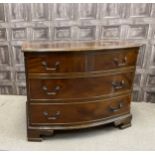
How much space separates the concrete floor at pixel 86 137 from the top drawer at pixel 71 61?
0.63 m

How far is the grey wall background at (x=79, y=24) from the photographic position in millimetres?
2215

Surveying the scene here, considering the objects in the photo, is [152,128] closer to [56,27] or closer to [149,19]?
[149,19]

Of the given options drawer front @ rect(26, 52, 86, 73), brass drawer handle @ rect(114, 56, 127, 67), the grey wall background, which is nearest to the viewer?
drawer front @ rect(26, 52, 86, 73)

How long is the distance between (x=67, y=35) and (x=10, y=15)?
64 centimetres

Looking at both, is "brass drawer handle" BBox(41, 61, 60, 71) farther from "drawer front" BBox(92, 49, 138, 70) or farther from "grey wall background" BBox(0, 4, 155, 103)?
"grey wall background" BBox(0, 4, 155, 103)

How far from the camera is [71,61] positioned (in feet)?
5.47

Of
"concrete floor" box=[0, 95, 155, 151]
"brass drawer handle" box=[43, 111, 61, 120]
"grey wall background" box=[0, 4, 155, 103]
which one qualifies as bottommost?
"concrete floor" box=[0, 95, 155, 151]

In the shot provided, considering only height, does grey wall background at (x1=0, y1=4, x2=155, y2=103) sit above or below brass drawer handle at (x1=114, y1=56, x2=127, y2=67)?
above

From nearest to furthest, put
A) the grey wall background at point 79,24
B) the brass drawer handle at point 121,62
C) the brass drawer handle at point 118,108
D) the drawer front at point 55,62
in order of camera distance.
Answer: the drawer front at point 55,62 < the brass drawer handle at point 121,62 < the brass drawer handle at point 118,108 < the grey wall background at point 79,24

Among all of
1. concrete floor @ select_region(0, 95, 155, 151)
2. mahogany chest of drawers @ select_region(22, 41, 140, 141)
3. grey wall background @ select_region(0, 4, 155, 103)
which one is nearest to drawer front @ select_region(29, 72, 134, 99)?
mahogany chest of drawers @ select_region(22, 41, 140, 141)

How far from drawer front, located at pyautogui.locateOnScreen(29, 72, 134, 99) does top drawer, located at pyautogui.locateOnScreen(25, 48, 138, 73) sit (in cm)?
9

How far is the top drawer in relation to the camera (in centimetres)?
164

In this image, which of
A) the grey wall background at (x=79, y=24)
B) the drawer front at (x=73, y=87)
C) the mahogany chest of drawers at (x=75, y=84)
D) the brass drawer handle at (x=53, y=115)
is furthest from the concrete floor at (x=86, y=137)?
the grey wall background at (x=79, y=24)

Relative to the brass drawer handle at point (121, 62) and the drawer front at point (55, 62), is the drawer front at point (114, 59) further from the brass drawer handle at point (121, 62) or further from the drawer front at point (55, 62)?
the drawer front at point (55, 62)
